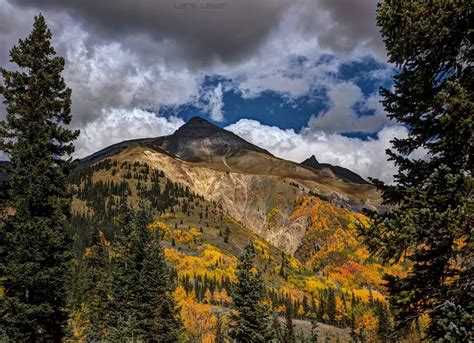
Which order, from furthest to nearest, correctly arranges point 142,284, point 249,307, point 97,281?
point 97,281 < point 142,284 < point 249,307

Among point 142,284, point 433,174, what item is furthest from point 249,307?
point 433,174

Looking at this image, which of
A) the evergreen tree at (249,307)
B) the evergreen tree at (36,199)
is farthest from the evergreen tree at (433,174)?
the evergreen tree at (249,307)

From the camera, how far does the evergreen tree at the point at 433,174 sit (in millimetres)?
9281

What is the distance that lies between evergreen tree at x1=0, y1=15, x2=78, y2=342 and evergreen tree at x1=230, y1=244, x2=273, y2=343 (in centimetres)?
1643

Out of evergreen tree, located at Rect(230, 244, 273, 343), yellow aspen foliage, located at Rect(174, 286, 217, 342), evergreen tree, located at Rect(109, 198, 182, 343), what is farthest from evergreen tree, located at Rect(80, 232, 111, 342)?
yellow aspen foliage, located at Rect(174, 286, 217, 342)

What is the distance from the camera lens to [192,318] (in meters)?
142

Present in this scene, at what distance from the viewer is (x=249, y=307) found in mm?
34250

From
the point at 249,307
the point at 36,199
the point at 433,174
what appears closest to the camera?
the point at 433,174

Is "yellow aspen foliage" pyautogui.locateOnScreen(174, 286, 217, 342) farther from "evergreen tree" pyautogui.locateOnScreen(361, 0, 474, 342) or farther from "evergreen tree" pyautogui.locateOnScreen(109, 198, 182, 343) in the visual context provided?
"evergreen tree" pyautogui.locateOnScreen(361, 0, 474, 342)

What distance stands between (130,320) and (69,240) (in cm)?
1534

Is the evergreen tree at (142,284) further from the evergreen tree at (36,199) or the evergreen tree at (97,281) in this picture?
the evergreen tree at (36,199)

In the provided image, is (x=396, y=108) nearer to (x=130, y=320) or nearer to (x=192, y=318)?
(x=130, y=320)

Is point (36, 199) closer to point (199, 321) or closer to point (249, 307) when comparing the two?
point (249, 307)

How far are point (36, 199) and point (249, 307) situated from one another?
20995mm
